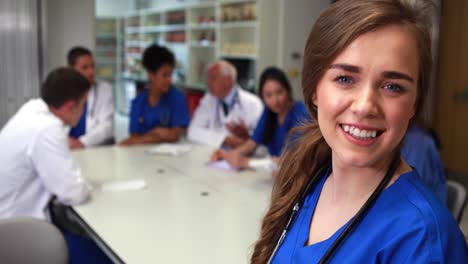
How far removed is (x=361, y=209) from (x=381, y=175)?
8cm

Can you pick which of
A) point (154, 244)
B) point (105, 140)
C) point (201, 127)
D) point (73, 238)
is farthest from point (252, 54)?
point (154, 244)

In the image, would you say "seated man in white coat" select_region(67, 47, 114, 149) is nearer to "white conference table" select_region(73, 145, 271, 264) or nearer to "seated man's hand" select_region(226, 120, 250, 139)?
"white conference table" select_region(73, 145, 271, 264)

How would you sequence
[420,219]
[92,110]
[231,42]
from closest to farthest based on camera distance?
[420,219] < [92,110] < [231,42]

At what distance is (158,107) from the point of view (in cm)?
365

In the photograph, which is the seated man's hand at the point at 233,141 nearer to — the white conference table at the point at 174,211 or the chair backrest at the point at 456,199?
the white conference table at the point at 174,211

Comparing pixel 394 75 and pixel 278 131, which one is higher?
pixel 394 75

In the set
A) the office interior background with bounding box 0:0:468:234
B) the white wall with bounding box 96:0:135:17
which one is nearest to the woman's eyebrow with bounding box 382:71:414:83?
the office interior background with bounding box 0:0:468:234

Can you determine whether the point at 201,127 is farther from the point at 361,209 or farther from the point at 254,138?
the point at 361,209

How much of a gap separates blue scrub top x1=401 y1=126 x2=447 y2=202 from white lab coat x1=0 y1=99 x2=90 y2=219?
147 cm

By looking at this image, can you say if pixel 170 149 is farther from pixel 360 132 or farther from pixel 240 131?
pixel 360 132

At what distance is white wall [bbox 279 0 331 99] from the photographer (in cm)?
476

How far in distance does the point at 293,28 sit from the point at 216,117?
1.69 meters

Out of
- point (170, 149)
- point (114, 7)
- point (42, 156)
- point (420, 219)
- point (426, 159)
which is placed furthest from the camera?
point (114, 7)

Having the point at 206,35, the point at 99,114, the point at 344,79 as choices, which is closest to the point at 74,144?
the point at 99,114
